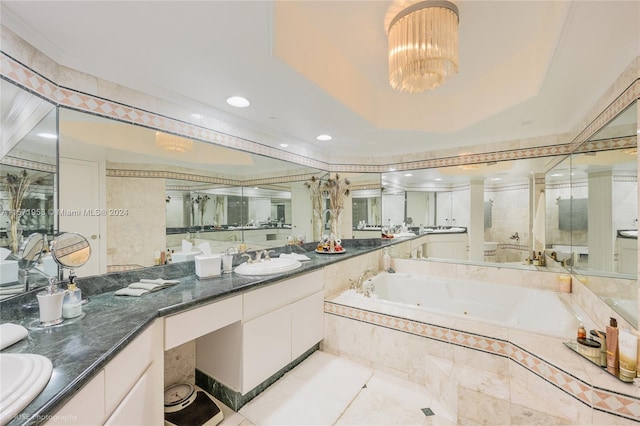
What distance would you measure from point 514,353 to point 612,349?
474mm

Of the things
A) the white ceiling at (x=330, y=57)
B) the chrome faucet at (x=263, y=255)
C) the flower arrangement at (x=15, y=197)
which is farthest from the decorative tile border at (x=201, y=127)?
the chrome faucet at (x=263, y=255)

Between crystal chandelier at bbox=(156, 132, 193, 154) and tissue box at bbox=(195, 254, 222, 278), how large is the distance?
845 millimetres

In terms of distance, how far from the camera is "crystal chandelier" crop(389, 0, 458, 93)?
134 centimetres

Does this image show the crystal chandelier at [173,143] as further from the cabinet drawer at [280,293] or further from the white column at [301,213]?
the white column at [301,213]

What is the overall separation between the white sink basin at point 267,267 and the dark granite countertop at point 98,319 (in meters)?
0.07

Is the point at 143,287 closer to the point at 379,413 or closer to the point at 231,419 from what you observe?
the point at 231,419

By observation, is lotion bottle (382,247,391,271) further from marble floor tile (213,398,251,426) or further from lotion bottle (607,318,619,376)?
marble floor tile (213,398,251,426)

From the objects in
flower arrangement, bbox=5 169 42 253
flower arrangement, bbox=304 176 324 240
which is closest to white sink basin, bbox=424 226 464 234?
flower arrangement, bbox=304 176 324 240

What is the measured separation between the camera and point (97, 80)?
1.55m

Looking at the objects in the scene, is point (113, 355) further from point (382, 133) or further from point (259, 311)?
point (382, 133)

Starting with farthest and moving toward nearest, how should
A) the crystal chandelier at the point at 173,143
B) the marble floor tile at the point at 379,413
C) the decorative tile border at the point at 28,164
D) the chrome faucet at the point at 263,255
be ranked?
the chrome faucet at the point at 263,255
the crystal chandelier at the point at 173,143
the marble floor tile at the point at 379,413
the decorative tile border at the point at 28,164

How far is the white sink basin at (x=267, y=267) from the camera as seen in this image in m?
1.99

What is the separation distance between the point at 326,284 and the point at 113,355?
5.79 feet

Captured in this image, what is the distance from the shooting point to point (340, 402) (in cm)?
178
